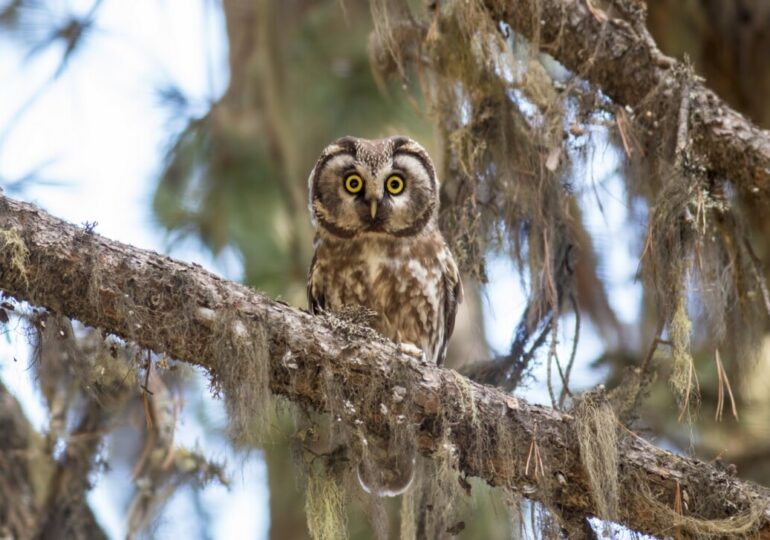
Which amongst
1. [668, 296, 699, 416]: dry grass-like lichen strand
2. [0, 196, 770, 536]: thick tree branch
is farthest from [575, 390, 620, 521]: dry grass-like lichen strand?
[668, 296, 699, 416]: dry grass-like lichen strand

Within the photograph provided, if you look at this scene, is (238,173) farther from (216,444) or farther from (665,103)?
(665,103)

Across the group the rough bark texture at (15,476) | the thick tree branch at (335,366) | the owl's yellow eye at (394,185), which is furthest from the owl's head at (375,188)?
the rough bark texture at (15,476)

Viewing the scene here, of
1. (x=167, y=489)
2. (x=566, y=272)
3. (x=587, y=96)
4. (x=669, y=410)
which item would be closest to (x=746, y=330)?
(x=566, y=272)

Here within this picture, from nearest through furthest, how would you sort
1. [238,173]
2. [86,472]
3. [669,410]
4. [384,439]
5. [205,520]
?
[384,439] < [86,472] < [205,520] < [669,410] < [238,173]

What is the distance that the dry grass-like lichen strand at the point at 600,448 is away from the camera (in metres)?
3.45

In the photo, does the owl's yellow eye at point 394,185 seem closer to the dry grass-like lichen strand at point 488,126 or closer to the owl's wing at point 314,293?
the dry grass-like lichen strand at point 488,126

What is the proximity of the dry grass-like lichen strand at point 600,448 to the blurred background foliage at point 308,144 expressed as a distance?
1.26 m

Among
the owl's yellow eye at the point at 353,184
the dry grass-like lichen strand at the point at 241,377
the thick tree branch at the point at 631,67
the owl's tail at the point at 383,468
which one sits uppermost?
the thick tree branch at the point at 631,67

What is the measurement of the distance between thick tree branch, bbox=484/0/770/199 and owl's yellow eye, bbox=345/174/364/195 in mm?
878

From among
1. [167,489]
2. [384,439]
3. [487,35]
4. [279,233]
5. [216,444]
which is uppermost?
[279,233]

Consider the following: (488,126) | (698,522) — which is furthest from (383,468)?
(488,126)

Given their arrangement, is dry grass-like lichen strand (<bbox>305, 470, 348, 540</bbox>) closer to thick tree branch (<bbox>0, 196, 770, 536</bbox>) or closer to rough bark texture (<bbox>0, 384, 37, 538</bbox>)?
thick tree branch (<bbox>0, 196, 770, 536</bbox>)

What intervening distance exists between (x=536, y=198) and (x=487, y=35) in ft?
2.28

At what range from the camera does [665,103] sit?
4301 millimetres
